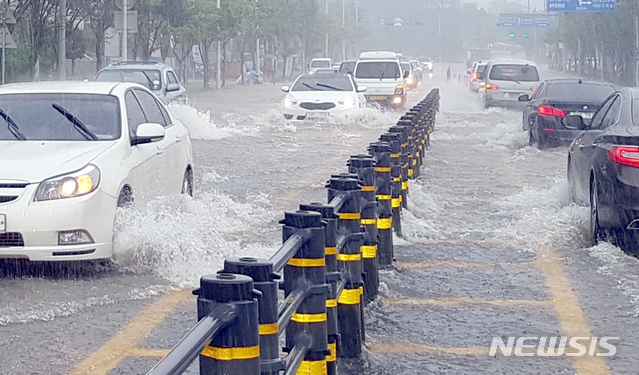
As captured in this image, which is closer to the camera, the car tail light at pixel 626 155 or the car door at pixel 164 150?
the car tail light at pixel 626 155

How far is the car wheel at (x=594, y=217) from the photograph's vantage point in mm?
9023

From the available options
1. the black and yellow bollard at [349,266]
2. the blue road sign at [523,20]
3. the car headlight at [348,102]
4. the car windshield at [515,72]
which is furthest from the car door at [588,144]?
the blue road sign at [523,20]

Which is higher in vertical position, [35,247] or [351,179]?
[351,179]

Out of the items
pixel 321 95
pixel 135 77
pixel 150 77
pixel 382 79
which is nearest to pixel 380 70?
pixel 382 79

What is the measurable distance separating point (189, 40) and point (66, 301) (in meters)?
46.6

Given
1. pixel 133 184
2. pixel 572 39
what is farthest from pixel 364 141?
pixel 572 39

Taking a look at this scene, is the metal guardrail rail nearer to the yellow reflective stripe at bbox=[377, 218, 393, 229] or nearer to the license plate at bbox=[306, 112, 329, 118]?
the yellow reflective stripe at bbox=[377, 218, 393, 229]

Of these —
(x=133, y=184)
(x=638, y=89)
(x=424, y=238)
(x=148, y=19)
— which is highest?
(x=148, y=19)

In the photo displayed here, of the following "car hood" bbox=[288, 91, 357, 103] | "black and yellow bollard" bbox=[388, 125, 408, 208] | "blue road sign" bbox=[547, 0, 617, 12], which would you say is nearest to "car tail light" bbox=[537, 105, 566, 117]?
"black and yellow bollard" bbox=[388, 125, 408, 208]

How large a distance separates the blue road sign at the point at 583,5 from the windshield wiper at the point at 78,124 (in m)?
46.0

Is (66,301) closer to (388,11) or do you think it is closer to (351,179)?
(351,179)

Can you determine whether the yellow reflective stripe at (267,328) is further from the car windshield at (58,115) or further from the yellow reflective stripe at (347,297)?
the car windshield at (58,115)

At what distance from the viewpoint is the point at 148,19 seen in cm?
4900

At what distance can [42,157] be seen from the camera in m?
7.86
